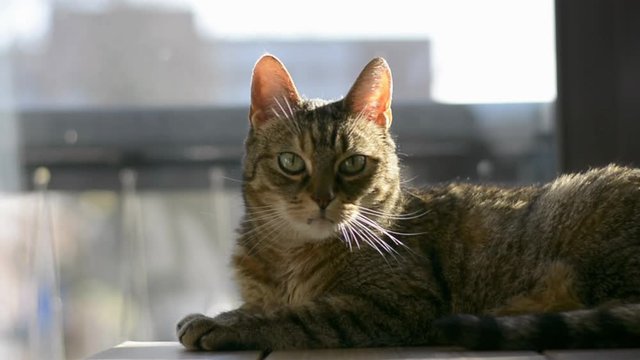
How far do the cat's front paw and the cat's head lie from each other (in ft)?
0.89

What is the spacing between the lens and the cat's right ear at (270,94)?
173 cm

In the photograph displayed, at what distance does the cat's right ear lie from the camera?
1729 millimetres

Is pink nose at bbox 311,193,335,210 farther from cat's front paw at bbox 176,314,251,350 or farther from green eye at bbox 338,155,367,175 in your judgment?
cat's front paw at bbox 176,314,251,350

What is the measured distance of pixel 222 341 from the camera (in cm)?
146

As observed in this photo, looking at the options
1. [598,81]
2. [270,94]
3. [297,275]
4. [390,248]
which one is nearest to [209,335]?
[297,275]

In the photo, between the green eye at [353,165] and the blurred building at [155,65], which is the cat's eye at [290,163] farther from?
the blurred building at [155,65]

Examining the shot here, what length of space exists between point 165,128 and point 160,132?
0.02 meters

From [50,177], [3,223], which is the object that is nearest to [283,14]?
[50,177]

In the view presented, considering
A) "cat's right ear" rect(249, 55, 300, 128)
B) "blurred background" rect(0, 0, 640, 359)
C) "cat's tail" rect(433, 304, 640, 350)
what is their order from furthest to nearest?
"blurred background" rect(0, 0, 640, 359)
"cat's right ear" rect(249, 55, 300, 128)
"cat's tail" rect(433, 304, 640, 350)

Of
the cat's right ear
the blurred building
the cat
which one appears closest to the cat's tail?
the cat

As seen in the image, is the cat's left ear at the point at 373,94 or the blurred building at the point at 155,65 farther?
the blurred building at the point at 155,65

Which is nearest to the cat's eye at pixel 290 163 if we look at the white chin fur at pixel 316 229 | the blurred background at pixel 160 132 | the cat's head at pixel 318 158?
the cat's head at pixel 318 158

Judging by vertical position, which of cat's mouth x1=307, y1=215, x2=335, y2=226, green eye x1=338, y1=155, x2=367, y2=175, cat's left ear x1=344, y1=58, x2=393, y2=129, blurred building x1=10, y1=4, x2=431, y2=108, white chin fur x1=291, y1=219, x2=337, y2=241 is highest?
blurred building x1=10, y1=4, x2=431, y2=108

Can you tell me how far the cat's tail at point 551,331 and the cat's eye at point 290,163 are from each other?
0.47 meters
